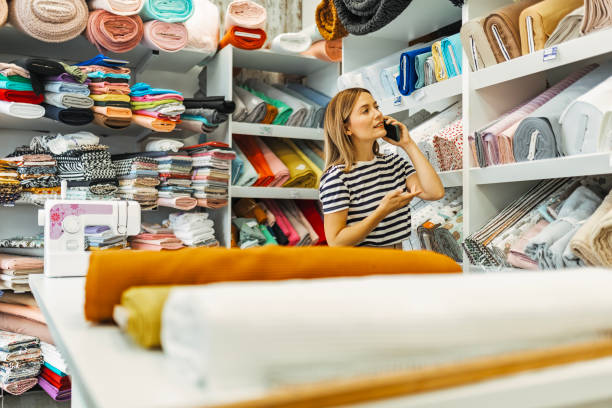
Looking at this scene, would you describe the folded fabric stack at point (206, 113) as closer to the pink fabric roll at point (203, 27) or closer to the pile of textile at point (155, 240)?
the pink fabric roll at point (203, 27)

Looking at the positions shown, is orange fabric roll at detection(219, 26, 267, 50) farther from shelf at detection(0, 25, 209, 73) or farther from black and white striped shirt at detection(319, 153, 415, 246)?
black and white striped shirt at detection(319, 153, 415, 246)

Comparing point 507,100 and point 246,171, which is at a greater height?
point 507,100

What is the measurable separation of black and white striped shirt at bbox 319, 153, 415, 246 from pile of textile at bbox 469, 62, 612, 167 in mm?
354

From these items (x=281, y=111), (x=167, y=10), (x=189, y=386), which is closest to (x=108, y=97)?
(x=167, y=10)

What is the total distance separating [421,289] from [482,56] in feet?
5.90

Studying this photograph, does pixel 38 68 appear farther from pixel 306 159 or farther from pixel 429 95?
pixel 429 95

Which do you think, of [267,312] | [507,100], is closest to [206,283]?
[267,312]

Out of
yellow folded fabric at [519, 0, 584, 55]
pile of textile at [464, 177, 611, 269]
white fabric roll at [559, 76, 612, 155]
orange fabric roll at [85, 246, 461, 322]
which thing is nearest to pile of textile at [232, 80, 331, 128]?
pile of textile at [464, 177, 611, 269]

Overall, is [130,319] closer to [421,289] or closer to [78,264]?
[421,289]

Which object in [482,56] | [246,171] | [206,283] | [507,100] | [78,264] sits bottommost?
[78,264]

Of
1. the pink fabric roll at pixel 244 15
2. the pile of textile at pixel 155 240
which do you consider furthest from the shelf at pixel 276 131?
the pile of textile at pixel 155 240

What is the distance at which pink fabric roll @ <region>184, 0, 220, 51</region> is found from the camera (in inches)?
121

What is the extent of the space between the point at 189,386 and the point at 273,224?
2728mm

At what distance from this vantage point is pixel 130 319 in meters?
0.63
